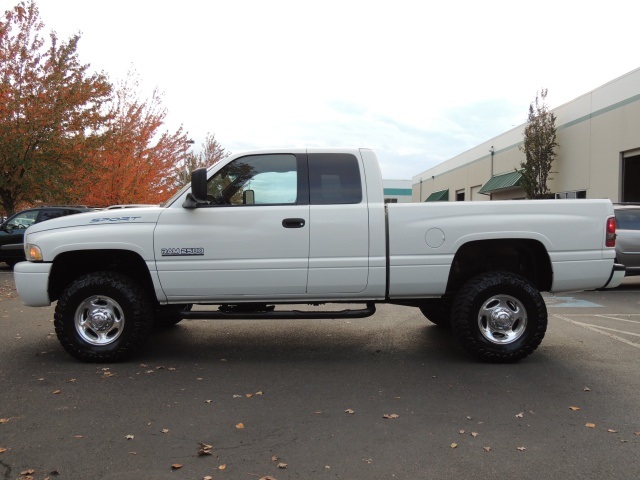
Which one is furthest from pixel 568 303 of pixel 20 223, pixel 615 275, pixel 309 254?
pixel 20 223

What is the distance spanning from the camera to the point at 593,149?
2014 cm

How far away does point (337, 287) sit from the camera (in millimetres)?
5512

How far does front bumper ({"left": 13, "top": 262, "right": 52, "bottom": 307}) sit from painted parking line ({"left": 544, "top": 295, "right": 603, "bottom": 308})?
25.6ft

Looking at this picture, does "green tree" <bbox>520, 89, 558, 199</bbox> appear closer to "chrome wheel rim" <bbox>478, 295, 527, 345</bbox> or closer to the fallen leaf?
"chrome wheel rim" <bbox>478, 295, 527, 345</bbox>

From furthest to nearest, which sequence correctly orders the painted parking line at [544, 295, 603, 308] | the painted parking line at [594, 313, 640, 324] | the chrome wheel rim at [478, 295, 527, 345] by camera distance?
1. the painted parking line at [544, 295, 603, 308]
2. the painted parking line at [594, 313, 640, 324]
3. the chrome wheel rim at [478, 295, 527, 345]

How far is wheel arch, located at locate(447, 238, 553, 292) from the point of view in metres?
5.70

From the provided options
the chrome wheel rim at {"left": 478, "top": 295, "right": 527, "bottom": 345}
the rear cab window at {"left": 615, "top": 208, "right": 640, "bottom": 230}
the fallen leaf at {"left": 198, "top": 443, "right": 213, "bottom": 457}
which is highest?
the rear cab window at {"left": 615, "top": 208, "right": 640, "bottom": 230}

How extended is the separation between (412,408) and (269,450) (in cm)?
130

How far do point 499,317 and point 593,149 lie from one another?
56.6ft

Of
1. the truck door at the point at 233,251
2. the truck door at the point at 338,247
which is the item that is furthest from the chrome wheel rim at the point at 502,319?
the truck door at the point at 233,251

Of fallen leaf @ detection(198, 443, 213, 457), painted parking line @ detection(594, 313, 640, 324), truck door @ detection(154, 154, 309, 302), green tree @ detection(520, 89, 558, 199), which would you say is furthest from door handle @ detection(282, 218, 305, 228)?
green tree @ detection(520, 89, 558, 199)

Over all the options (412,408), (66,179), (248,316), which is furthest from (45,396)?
(66,179)

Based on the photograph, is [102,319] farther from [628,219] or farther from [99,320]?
[628,219]

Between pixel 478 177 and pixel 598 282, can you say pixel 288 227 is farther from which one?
pixel 478 177
